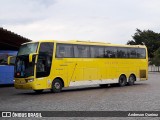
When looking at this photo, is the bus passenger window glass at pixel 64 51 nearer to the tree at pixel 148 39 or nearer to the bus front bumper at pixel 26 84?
the bus front bumper at pixel 26 84

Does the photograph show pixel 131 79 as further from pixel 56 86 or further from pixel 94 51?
pixel 56 86

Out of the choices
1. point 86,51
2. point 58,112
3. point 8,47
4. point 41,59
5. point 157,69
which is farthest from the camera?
point 157,69

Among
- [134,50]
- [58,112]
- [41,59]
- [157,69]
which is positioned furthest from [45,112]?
[157,69]

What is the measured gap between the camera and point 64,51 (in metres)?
23.9

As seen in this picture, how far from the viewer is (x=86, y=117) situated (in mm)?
→ 11367

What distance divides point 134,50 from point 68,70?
7729 millimetres

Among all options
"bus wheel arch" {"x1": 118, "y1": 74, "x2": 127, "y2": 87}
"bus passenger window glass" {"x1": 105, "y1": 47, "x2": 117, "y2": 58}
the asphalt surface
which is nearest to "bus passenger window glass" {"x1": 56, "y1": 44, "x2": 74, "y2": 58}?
the asphalt surface

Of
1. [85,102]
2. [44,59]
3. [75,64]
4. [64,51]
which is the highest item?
[64,51]

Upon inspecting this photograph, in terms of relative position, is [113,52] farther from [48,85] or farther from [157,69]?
[157,69]

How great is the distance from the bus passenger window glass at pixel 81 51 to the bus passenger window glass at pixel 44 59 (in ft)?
7.51

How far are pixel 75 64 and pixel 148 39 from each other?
250ft

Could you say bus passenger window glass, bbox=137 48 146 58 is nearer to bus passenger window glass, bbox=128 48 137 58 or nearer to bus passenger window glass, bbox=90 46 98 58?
bus passenger window glass, bbox=128 48 137 58

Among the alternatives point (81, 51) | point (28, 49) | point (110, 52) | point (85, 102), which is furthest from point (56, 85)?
point (85, 102)

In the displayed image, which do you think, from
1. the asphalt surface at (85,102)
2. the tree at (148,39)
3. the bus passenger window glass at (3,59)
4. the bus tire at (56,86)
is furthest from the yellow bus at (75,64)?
the tree at (148,39)
